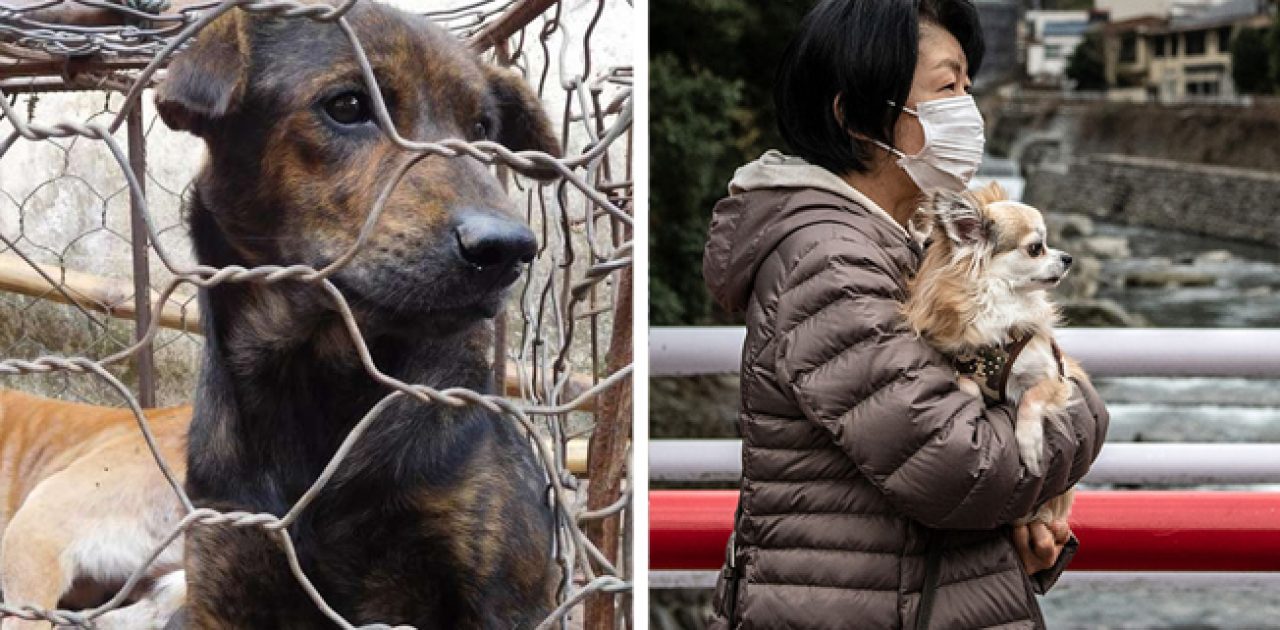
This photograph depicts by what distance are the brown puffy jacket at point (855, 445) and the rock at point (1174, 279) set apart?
697cm

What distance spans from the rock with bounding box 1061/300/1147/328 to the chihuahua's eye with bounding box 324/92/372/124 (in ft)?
23.4

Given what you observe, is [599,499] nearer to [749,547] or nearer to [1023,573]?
[749,547]

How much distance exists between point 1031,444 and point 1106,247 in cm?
730

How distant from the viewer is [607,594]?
150cm

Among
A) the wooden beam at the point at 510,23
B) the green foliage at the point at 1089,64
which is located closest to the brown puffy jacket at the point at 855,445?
the wooden beam at the point at 510,23

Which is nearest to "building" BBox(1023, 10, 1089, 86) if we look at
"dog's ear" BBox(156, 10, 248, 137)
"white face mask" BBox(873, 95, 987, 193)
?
"white face mask" BBox(873, 95, 987, 193)

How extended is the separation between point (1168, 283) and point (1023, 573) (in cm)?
707

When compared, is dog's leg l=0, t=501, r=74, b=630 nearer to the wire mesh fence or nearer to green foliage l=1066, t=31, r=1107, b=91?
the wire mesh fence

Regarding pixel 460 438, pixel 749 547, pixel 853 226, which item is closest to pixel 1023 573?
pixel 749 547

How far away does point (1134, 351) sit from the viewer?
2184mm

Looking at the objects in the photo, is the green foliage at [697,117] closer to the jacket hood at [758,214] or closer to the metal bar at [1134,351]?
the metal bar at [1134,351]

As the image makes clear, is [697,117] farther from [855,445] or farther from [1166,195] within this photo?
[1166,195]

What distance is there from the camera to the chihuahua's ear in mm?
1400

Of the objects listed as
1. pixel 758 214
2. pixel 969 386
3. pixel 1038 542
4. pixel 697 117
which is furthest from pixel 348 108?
pixel 697 117
